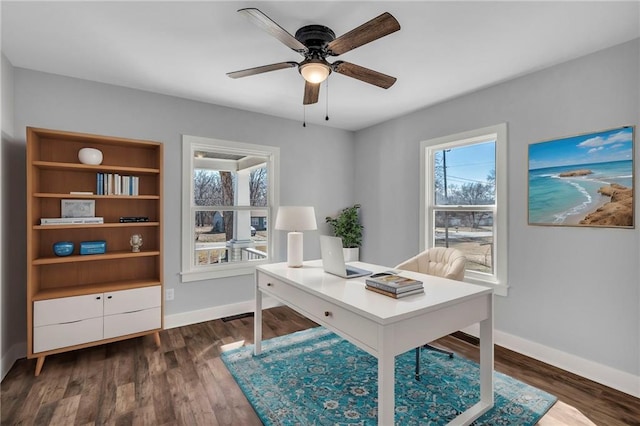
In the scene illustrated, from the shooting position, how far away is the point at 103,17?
76.5 inches

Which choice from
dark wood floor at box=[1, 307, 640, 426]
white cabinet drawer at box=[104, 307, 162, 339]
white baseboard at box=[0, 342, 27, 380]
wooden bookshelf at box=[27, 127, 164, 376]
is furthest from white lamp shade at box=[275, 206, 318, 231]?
white baseboard at box=[0, 342, 27, 380]

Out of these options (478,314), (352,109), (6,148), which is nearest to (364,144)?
(352,109)

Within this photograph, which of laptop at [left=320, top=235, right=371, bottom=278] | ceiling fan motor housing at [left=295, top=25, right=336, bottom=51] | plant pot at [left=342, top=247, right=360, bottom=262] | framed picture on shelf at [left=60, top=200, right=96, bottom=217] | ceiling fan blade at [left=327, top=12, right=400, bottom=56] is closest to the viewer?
ceiling fan blade at [left=327, top=12, right=400, bottom=56]

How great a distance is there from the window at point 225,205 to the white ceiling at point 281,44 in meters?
0.77

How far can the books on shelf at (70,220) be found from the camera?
253 centimetres

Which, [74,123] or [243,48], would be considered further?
[74,123]

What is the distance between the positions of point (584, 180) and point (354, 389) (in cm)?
236

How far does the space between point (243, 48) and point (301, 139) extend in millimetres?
1971

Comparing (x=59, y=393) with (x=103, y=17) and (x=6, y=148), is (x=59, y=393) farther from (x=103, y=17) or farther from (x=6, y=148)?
(x=103, y=17)

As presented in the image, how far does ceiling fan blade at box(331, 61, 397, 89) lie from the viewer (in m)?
2.03

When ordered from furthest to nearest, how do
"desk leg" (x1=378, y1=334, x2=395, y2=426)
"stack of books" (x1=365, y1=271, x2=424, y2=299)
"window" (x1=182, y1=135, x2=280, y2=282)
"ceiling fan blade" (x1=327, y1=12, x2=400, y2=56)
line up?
"window" (x1=182, y1=135, x2=280, y2=282), "stack of books" (x1=365, y1=271, x2=424, y2=299), "ceiling fan blade" (x1=327, y1=12, x2=400, y2=56), "desk leg" (x1=378, y1=334, x2=395, y2=426)

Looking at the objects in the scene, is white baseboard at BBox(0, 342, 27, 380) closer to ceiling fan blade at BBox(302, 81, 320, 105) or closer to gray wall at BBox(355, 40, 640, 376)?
ceiling fan blade at BBox(302, 81, 320, 105)

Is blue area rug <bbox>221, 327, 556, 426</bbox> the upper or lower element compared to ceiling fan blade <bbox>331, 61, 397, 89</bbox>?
lower

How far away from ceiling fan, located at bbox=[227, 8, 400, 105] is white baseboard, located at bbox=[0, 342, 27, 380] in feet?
9.26
